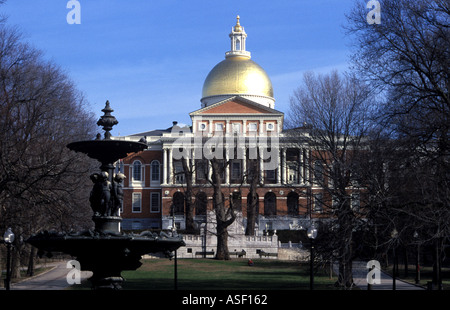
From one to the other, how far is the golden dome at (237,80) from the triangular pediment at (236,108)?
4.25 meters

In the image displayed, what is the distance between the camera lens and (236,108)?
96250 millimetres

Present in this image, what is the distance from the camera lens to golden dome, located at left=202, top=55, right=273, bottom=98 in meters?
100

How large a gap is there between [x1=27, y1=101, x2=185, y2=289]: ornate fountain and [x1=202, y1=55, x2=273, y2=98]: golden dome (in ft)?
272

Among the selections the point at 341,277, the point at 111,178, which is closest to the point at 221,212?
the point at 341,277

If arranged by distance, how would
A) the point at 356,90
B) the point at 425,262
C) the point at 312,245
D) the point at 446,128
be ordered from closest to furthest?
the point at 446,128 → the point at 312,245 → the point at 356,90 → the point at 425,262

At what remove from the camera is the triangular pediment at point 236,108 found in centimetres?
9581

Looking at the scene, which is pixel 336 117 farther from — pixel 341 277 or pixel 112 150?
pixel 112 150

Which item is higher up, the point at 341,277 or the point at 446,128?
the point at 446,128

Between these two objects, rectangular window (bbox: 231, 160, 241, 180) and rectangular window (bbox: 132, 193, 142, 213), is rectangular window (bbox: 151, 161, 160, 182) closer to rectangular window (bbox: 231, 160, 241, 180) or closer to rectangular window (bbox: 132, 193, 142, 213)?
rectangular window (bbox: 132, 193, 142, 213)

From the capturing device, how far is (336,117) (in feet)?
128

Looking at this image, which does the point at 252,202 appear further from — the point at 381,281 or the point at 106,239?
the point at 106,239

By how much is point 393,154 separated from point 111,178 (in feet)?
31.6

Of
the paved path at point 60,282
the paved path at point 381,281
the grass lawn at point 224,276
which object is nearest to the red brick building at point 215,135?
the grass lawn at point 224,276

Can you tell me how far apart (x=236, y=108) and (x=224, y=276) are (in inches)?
2176
